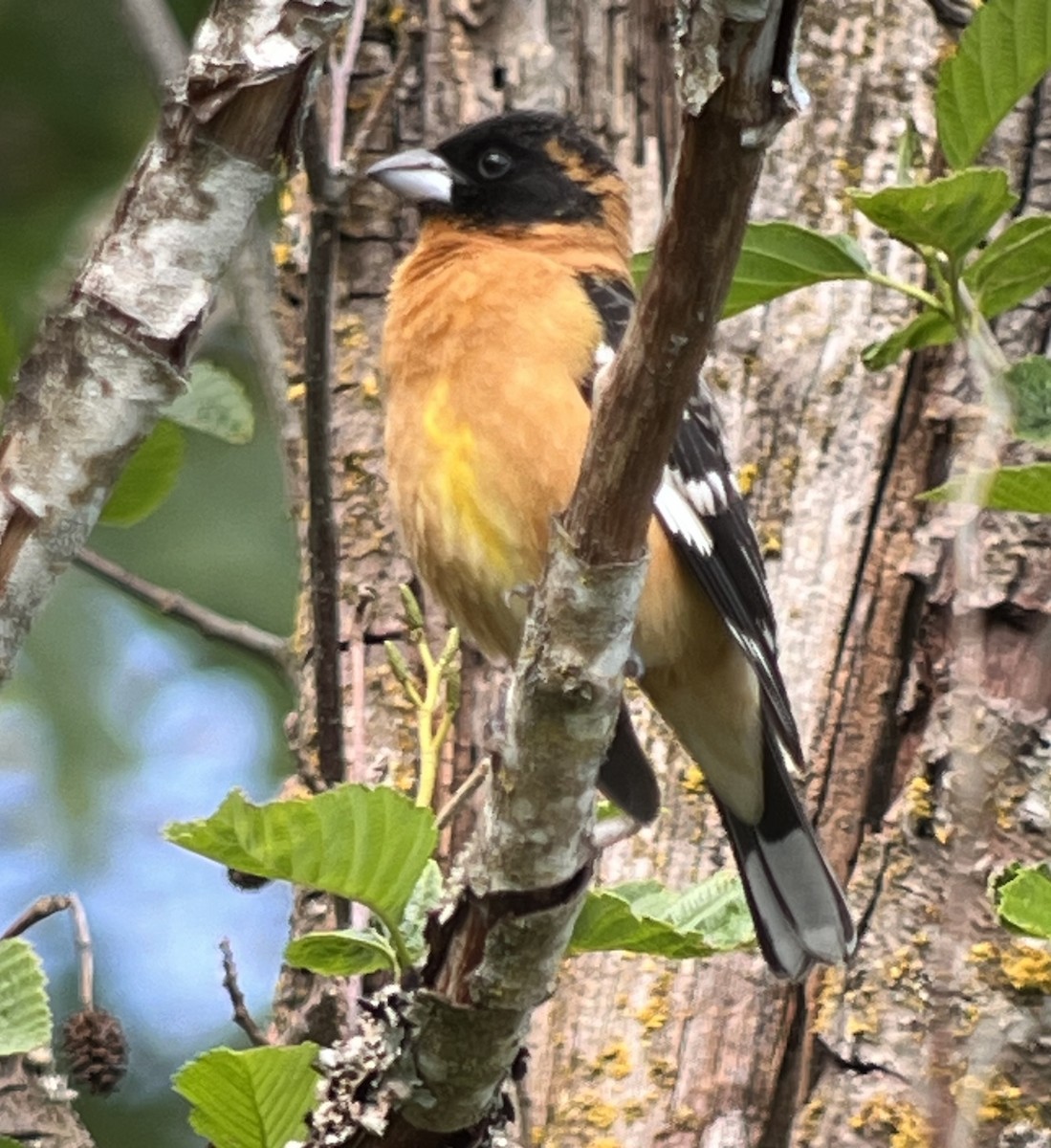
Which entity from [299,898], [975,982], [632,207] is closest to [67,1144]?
[299,898]

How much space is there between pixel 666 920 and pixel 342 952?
406 mm

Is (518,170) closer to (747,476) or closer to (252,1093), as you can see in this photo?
(747,476)

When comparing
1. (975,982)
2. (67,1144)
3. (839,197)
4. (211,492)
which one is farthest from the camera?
(211,492)

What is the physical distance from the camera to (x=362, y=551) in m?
3.95

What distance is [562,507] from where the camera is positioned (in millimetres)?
2998

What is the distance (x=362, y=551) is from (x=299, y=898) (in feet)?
2.38

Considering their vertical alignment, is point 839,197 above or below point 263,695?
above

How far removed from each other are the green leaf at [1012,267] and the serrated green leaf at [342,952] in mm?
1105

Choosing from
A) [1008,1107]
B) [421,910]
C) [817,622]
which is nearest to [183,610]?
[817,622]

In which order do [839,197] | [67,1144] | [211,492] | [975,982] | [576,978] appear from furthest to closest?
1. [211,492]
2. [839,197]
3. [576,978]
4. [975,982]
5. [67,1144]

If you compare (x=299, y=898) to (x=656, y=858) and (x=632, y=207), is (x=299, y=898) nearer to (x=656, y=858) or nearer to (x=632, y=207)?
(x=656, y=858)

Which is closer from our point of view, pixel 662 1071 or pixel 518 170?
pixel 662 1071

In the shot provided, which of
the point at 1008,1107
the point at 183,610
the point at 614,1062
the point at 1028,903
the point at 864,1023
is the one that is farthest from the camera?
the point at 183,610

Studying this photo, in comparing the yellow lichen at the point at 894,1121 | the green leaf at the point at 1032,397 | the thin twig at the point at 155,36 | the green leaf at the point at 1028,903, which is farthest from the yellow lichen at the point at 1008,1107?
the thin twig at the point at 155,36
